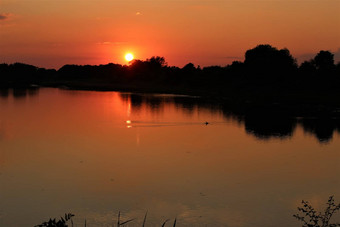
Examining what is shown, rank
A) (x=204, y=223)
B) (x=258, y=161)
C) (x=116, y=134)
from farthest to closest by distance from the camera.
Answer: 1. (x=116, y=134)
2. (x=258, y=161)
3. (x=204, y=223)

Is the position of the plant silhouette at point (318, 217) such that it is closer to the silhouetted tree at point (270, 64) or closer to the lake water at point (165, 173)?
the lake water at point (165, 173)

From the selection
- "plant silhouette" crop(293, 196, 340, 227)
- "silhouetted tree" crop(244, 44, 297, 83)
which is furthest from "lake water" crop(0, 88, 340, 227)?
"silhouetted tree" crop(244, 44, 297, 83)

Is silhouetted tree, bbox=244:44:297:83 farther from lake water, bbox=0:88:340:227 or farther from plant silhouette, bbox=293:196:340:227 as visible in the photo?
plant silhouette, bbox=293:196:340:227

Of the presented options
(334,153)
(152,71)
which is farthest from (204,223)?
(152,71)

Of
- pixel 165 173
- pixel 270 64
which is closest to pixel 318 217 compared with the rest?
pixel 165 173

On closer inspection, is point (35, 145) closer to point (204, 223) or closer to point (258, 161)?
point (258, 161)

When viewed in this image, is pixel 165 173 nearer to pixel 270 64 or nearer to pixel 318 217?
pixel 318 217

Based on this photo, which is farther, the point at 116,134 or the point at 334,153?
the point at 116,134

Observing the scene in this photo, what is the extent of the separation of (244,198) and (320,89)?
58.6 meters

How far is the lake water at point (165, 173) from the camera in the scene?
13.4 metres

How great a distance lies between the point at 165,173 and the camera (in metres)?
18.1

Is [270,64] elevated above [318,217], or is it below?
above

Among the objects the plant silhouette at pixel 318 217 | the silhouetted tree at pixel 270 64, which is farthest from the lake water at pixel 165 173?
the silhouetted tree at pixel 270 64

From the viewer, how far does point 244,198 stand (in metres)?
14.9
